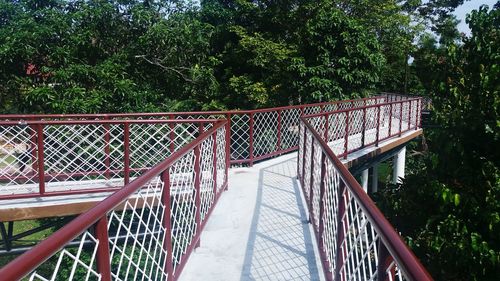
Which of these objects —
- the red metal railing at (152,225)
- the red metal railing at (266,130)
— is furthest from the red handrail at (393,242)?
the red metal railing at (266,130)

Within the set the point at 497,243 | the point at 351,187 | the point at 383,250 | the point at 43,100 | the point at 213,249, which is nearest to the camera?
the point at 383,250

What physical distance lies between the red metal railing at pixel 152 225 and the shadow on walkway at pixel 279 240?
0.51 metres

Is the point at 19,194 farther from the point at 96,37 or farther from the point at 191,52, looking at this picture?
the point at 191,52

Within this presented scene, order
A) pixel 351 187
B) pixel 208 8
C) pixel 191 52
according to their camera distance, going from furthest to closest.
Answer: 1. pixel 208 8
2. pixel 191 52
3. pixel 351 187

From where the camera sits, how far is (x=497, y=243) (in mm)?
4395

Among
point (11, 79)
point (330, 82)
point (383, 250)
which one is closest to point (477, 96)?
point (383, 250)

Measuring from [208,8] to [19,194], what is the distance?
27.6ft

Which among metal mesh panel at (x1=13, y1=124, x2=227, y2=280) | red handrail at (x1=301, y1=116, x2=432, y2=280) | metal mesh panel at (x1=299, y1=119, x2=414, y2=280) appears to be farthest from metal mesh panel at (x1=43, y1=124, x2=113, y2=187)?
red handrail at (x1=301, y1=116, x2=432, y2=280)

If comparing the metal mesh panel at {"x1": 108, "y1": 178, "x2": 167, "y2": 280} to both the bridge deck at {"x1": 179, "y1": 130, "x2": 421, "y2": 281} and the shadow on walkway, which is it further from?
the shadow on walkway

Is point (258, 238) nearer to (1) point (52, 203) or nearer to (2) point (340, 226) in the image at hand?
(2) point (340, 226)

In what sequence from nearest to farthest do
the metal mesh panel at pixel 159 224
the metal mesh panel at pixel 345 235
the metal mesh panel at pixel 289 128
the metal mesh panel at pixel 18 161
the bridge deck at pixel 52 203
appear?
the metal mesh panel at pixel 159 224 < the metal mesh panel at pixel 345 235 < the bridge deck at pixel 52 203 < the metal mesh panel at pixel 18 161 < the metal mesh panel at pixel 289 128

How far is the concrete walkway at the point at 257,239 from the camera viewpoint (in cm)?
304

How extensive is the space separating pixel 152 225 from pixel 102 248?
1628mm

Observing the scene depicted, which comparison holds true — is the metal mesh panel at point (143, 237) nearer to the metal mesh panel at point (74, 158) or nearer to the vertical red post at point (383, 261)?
the vertical red post at point (383, 261)
